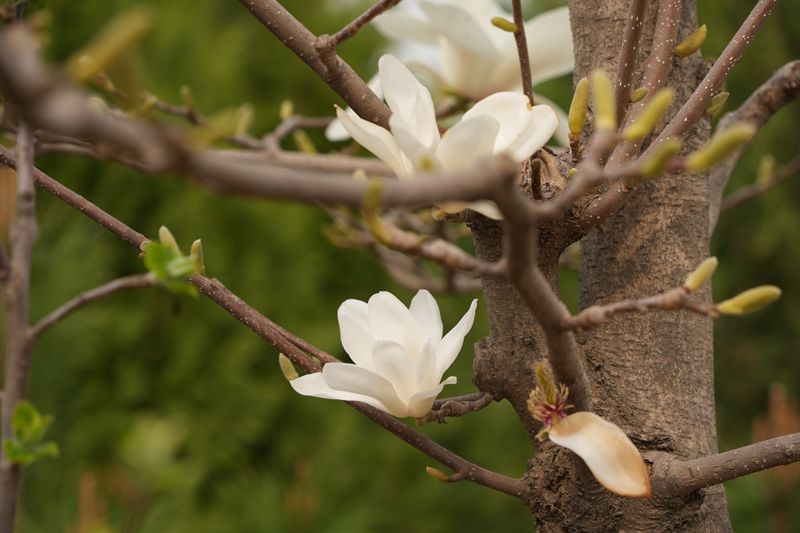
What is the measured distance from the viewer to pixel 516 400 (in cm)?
47

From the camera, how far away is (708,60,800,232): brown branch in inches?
22.5

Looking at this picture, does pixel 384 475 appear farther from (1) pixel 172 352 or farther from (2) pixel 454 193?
(2) pixel 454 193

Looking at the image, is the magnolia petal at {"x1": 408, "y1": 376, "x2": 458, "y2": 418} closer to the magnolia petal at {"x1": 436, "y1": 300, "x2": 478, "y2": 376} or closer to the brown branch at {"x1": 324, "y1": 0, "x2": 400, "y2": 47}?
the magnolia petal at {"x1": 436, "y1": 300, "x2": 478, "y2": 376}

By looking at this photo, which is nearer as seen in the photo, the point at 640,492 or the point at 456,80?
the point at 640,492

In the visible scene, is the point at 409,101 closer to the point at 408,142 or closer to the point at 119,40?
the point at 408,142

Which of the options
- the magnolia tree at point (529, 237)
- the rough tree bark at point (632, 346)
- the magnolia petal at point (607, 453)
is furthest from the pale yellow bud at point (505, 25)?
the magnolia petal at point (607, 453)

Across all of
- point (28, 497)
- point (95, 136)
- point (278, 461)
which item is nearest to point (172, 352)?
point (278, 461)

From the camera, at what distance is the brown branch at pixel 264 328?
42 cm

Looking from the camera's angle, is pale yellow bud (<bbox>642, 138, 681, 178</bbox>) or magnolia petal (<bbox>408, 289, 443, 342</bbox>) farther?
magnolia petal (<bbox>408, 289, 443, 342</bbox>)

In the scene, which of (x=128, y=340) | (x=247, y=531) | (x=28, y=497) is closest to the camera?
(x=28, y=497)

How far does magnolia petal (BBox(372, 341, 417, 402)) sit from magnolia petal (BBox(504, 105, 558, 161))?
11 cm

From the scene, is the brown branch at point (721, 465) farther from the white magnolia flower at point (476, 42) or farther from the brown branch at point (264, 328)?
the white magnolia flower at point (476, 42)

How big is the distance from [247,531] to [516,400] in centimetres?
104

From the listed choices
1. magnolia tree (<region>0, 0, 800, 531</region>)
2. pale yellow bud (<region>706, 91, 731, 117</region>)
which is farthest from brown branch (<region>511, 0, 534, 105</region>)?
pale yellow bud (<region>706, 91, 731, 117</region>)
